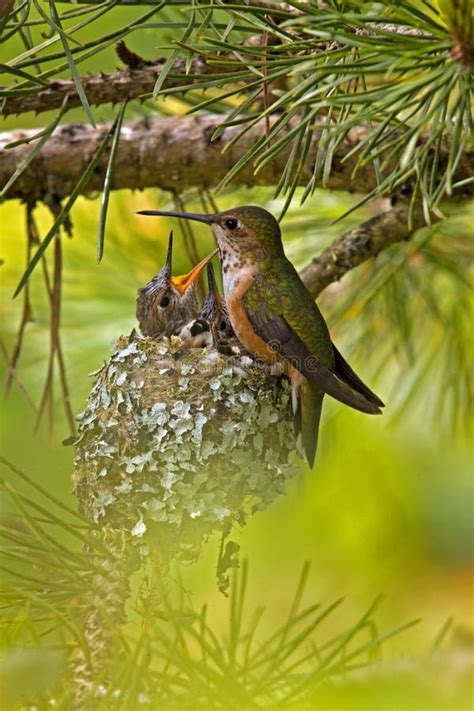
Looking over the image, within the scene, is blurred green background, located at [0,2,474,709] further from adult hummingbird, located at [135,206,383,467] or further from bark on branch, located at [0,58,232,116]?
bark on branch, located at [0,58,232,116]

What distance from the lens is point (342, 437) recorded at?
3.38m

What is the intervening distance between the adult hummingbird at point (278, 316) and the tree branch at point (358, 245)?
0.22ft

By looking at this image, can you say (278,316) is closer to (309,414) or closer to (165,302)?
(309,414)

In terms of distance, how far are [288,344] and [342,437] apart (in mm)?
1018

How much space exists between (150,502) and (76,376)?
158 centimetres

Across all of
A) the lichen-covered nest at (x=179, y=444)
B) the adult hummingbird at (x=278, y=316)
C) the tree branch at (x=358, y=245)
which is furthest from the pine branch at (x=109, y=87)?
the lichen-covered nest at (x=179, y=444)

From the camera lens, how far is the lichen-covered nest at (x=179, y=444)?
6.73ft

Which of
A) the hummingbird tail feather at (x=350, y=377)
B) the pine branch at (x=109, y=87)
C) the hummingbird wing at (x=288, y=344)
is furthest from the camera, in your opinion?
the hummingbird tail feather at (x=350, y=377)

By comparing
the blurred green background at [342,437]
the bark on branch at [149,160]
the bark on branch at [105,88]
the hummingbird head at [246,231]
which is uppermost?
the bark on branch at [105,88]

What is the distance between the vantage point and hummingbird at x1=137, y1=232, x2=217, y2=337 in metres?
3.10

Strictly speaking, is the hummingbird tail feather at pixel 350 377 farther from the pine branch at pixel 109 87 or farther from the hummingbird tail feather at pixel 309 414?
the pine branch at pixel 109 87

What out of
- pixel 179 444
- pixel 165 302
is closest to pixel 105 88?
pixel 179 444

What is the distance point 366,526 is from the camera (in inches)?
138

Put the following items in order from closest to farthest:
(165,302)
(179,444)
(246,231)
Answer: (179,444) → (246,231) → (165,302)
